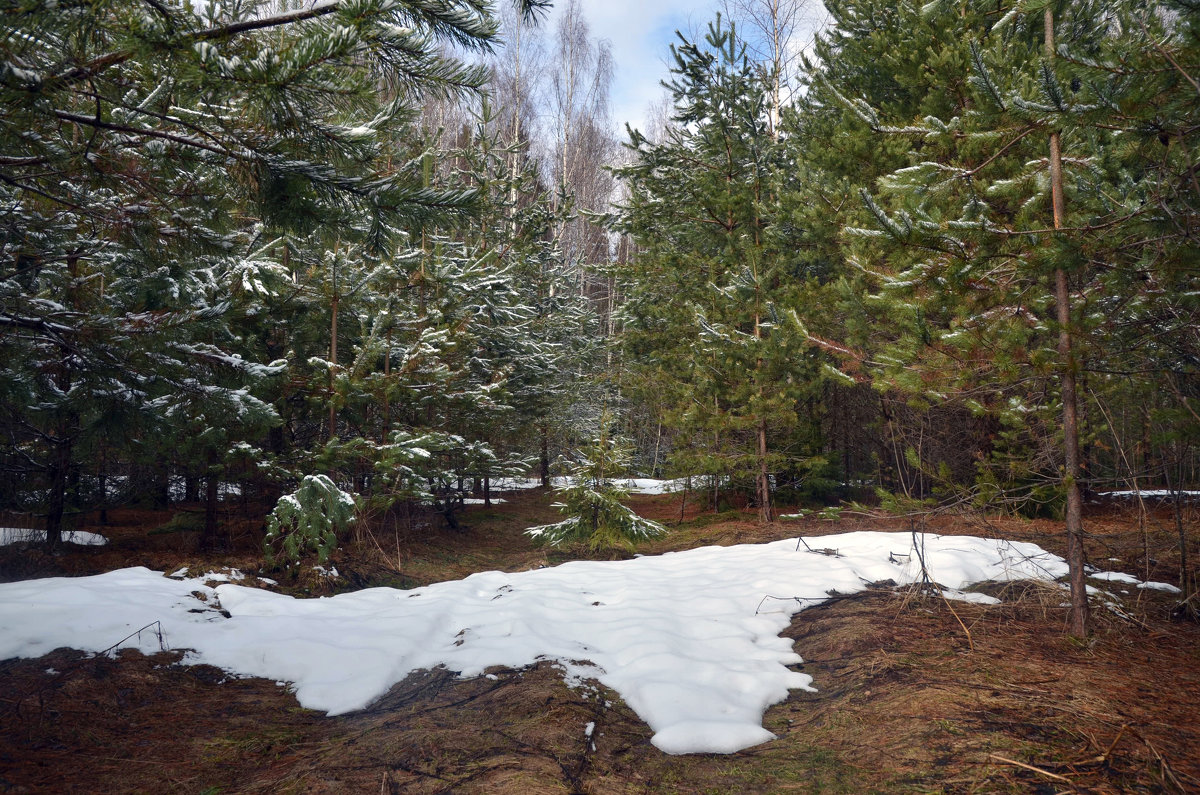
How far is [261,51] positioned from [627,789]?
3243mm

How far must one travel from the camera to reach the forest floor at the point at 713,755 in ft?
7.18

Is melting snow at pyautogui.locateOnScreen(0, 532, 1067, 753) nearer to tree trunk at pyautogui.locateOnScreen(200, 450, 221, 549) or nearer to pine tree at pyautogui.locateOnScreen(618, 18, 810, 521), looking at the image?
tree trunk at pyautogui.locateOnScreen(200, 450, 221, 549)

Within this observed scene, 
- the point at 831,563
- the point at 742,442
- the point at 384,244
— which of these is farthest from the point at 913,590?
the point at 742,442

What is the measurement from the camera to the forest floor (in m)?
2.19

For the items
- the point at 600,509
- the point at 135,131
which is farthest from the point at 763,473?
the point at 135,131

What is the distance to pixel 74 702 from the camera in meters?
2.72

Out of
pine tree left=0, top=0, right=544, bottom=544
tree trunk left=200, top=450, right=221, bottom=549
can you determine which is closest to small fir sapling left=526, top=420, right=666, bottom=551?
tree trunk left=200, top=450, right=221, bottom=549

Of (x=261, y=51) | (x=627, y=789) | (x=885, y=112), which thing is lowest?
(x=627, y=789)

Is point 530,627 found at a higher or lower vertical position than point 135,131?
lower

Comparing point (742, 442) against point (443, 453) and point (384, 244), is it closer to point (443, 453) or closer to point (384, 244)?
point (443, 453)

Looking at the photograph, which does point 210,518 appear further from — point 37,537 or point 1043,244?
point 1043,244

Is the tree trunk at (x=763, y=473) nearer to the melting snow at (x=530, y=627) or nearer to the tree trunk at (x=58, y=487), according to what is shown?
the melting snow at (x=530, y=627)

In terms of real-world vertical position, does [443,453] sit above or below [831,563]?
above

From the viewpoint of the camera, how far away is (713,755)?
2521 mm
